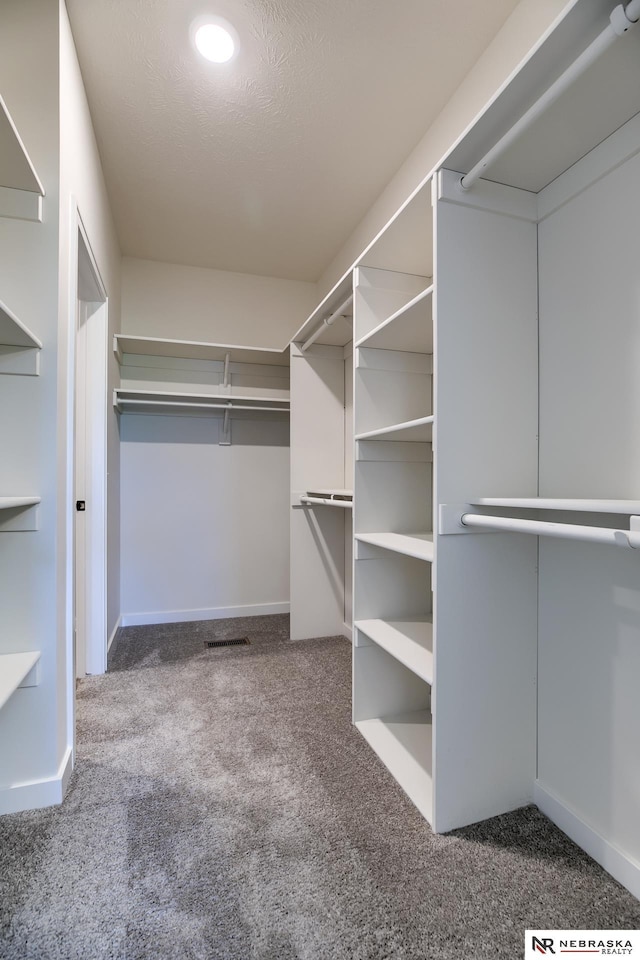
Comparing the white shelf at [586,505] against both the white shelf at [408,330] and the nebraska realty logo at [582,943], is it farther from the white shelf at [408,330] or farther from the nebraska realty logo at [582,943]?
the nebraska realty logo at [582,943]

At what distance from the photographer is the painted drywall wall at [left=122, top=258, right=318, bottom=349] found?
3334mm

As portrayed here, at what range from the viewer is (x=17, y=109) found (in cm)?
143

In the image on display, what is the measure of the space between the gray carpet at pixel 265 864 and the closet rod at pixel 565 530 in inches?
36.1

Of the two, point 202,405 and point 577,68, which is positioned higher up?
point 577,68

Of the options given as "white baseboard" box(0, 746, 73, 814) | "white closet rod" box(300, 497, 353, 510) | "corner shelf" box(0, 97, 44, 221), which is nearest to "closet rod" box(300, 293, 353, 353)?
"white closet rod" box(300, 497, 353, 510)

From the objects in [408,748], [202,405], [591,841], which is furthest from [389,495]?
[202,405]

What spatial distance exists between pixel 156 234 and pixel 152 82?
118cm

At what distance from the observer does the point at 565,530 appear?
103 cm

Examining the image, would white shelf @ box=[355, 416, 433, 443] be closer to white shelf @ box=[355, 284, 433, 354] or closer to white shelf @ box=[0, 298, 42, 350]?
white shelf @ box=[355, 284, 433, 354]

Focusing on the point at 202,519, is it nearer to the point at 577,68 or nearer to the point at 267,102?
the point at 267,102

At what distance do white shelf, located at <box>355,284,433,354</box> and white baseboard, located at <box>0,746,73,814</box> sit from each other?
1954 millimetres

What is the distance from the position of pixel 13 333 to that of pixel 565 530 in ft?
5.33

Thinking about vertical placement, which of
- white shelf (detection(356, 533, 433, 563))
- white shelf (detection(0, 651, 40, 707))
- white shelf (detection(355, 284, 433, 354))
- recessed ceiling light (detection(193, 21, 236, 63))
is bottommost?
white shelf (detection(0, 651, 40, 707))

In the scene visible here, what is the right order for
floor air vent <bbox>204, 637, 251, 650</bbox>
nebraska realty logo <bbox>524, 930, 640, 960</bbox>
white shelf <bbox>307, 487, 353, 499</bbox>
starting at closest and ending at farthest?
nebraska realty logo <bbox>524, 930, 640, 960</bbox> < white shelf <bbox>307, 487, 353, 499</bbox> < floor air vent <bbox>204, 637, 251, 650</bbox>
